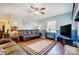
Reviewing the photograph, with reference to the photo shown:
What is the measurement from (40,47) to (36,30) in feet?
1.35

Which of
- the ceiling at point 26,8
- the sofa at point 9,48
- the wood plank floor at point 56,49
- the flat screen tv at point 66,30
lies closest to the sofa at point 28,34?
the wood plank floor at point 56,49

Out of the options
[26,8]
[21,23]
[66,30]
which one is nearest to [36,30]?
[21,23]

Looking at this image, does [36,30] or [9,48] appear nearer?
[9,48]

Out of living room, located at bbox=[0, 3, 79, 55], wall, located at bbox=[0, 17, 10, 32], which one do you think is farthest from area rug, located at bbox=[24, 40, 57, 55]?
wall, located at bbox=[0, 17, 10, 32]

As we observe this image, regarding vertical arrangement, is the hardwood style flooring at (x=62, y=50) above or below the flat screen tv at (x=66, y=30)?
below

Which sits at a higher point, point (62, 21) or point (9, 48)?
point (62, 21)

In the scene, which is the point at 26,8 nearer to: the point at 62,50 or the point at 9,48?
the point at 9,48

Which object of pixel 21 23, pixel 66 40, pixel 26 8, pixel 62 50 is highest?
pixel 26 8

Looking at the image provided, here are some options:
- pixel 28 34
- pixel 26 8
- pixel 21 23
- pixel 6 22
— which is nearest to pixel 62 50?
pixel 28 34

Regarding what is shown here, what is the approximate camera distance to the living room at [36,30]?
230 centimetres

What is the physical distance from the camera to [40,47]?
2.40 meters

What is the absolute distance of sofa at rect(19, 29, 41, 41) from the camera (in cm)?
242

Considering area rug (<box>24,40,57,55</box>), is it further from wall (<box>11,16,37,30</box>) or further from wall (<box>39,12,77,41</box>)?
wall (<box>11,16,37,30</box>)

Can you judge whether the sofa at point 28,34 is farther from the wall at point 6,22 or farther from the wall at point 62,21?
the wall at point 6,22
